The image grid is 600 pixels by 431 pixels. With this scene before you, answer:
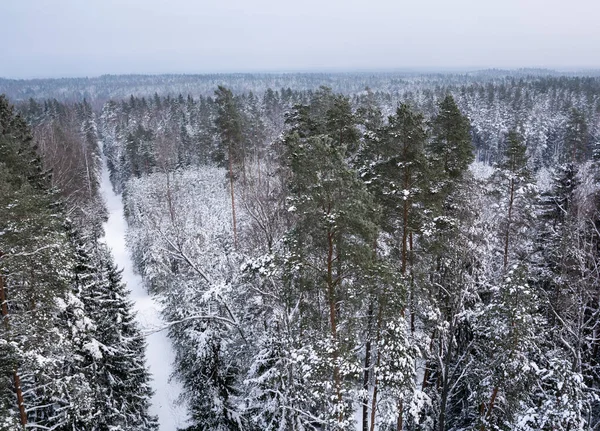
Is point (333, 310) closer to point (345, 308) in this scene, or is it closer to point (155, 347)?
point (345, 308)

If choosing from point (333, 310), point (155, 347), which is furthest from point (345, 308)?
point (155, 347)

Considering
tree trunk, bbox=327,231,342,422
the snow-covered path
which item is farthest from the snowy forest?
the snow-covered path

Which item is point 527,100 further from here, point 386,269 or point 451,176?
point 386,269

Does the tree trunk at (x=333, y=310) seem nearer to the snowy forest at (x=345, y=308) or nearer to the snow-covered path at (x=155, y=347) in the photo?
the snowy forest at (x=345, y=308)

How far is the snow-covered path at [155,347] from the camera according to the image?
21380 millimetres

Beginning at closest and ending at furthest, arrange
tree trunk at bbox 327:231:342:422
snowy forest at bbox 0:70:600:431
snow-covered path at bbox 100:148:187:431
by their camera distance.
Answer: snowy forest at bbox 0:70:600:431, tree trunk at bbox 327:231:342:422, snow-covered path at bbox 100:148:187:431

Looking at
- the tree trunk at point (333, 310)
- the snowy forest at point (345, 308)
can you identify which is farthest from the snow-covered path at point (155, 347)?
the tree trunk at point (333, 310)

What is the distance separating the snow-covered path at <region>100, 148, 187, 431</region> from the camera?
21380mm

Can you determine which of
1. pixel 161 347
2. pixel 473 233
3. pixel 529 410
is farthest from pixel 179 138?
pixel 529 410

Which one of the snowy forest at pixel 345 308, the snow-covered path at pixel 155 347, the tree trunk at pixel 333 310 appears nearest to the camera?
the snowy forest at pixel 345 308

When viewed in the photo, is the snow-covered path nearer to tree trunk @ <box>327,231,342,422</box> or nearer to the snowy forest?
the snowy forest

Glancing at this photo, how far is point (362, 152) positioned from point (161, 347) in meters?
21.9

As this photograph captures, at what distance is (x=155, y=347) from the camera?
1134 inches

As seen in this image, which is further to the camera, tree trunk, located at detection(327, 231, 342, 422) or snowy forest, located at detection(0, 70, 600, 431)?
tree trunk, located at detection(327, 231, 342, 422)
